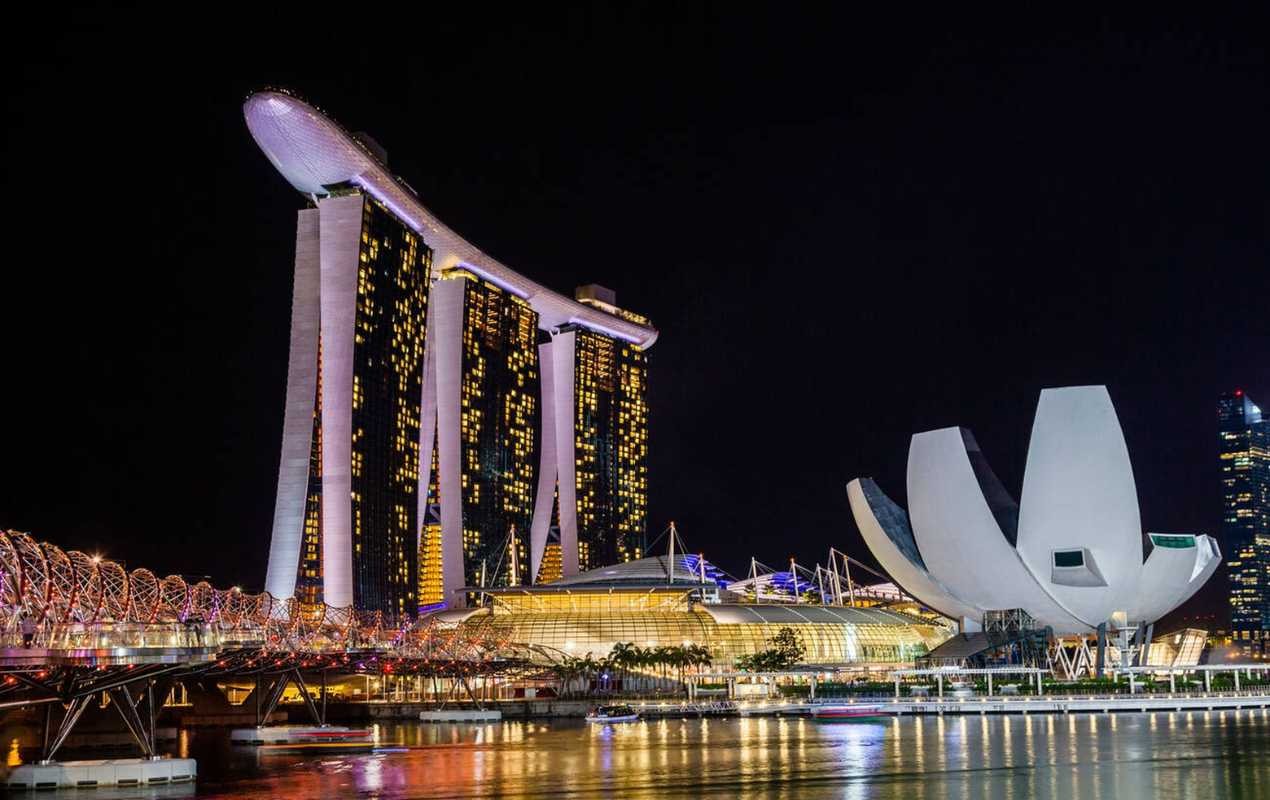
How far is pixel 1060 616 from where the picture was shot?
85.4 metres

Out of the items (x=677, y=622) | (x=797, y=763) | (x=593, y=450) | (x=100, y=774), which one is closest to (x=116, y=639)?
(x=100, y=774)

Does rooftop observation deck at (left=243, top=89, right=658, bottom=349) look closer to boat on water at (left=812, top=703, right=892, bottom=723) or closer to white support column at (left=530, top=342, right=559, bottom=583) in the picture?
white support column at (left=530, top=342, right=559, bottom=583)

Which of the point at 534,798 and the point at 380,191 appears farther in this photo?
the point at 380,191

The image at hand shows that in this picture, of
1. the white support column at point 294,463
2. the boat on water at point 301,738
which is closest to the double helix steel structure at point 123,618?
the boat on water at point 301,738

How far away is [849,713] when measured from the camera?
75312 millimetres

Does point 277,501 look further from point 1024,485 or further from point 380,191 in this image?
point 1024,485

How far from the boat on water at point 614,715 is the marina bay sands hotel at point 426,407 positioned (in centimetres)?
3215

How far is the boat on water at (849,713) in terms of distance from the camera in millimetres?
72062

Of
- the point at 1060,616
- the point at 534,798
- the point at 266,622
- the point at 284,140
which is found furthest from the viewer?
the point at 284,140

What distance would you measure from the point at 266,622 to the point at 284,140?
5107cm

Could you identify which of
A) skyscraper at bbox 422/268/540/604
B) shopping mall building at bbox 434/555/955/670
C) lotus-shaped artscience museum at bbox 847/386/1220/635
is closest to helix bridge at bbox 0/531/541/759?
lotus-shaped artscience museum at bbox 847/386/1220/635

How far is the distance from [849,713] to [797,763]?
1343 inches

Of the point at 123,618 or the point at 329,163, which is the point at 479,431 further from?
the point at 123,618

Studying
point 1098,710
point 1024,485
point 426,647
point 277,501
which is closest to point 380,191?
point 277,501
